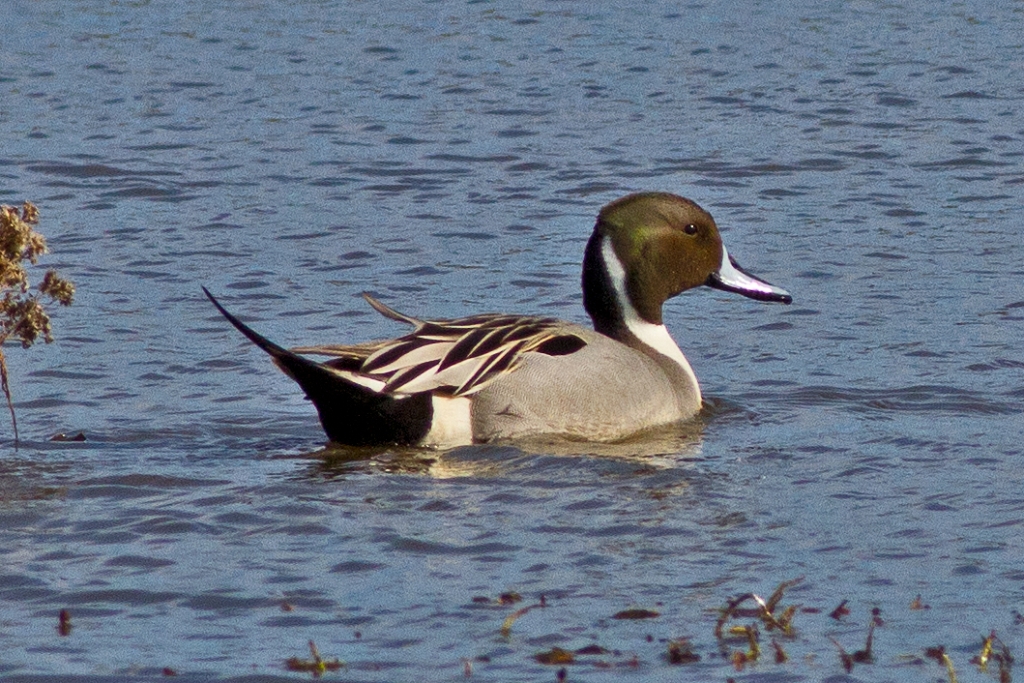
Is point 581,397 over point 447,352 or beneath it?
beneath

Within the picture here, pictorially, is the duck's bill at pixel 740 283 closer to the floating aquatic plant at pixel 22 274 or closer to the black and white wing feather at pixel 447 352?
the black and white wing feather at pixel 447 352

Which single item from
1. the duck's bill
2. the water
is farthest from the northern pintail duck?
the duck's bill

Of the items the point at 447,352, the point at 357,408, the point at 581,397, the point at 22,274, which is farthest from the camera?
the point at 581,397

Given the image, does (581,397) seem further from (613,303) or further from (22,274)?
A: (22,274)

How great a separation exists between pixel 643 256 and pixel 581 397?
1095mm

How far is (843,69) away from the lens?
14.4m

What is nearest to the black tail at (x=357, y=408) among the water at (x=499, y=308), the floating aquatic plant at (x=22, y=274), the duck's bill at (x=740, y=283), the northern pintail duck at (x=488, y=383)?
the northern pintail duck at (x=488, y=383)

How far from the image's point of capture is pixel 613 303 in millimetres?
8547

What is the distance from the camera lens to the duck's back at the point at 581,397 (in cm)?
759

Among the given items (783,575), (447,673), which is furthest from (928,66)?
(447,673)

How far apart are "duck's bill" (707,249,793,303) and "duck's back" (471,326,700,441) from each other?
90 cm

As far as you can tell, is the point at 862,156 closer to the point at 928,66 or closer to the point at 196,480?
the point at 928,66

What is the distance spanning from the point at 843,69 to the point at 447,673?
1028cm

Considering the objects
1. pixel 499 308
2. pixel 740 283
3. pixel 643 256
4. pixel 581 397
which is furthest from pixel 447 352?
pixel 499 308
